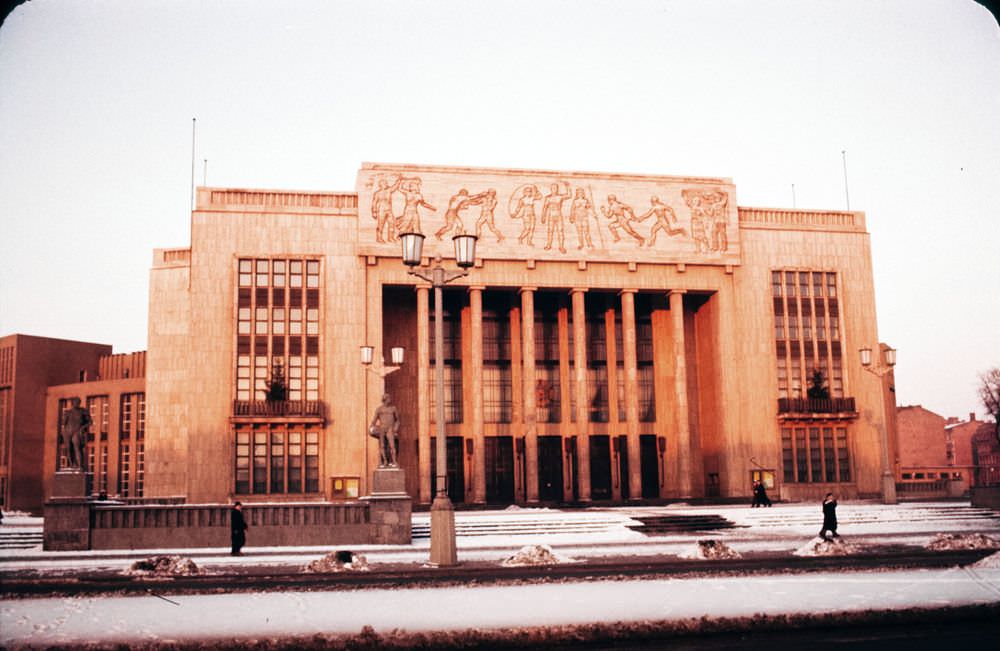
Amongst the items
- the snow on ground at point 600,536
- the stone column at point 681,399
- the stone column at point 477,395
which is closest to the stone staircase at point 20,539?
the snow on ground at point 600,536

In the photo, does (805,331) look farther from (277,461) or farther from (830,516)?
(277,461)

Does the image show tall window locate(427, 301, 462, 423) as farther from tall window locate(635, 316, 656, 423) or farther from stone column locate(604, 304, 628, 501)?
tall window locate(635, 316, 656, 423)

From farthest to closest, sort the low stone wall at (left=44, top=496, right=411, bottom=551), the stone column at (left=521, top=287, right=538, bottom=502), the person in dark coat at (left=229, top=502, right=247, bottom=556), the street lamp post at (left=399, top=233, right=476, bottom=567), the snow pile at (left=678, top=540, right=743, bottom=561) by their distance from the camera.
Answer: the stone column at (left=521, top=287, right=538, bottom=502), the low stone wall at (left=44, top=496, right=411, bottom=551), the person in dark coat at (left=229, top=502, right=247, bottom=556), the snow pile at (left=678, top=540, right=743, bottom=561), the street lamp post at (left=399, top=233, right=476, bottom=567)

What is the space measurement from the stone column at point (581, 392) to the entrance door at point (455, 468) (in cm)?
638

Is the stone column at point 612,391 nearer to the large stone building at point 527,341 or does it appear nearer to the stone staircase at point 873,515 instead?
the large stone building at point 527,341

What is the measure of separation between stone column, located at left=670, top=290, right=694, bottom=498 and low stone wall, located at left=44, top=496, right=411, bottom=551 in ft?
76.9

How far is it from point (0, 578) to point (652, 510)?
27.1 meters

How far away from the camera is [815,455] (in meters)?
50.5

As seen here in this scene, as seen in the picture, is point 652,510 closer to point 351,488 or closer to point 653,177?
point 351,488

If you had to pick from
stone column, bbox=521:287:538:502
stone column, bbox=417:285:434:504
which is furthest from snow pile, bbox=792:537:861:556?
stone column, bbox=417:285:434:504

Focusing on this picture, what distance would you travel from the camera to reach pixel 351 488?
45250mm

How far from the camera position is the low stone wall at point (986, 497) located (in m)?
38.2

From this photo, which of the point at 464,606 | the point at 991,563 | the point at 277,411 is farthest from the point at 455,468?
the point at 464,606

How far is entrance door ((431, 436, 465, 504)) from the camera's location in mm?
50250
